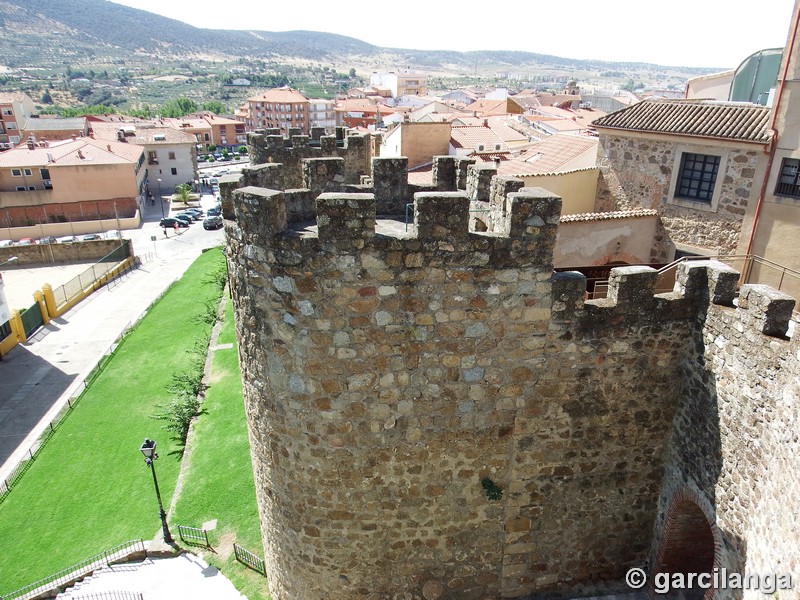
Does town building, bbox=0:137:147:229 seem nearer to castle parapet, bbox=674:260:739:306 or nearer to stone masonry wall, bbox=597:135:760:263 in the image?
stone masonry wall, bbox=597:135:760:263

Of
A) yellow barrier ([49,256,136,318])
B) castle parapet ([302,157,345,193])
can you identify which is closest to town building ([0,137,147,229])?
yellow barrier ([49,256,136,318])

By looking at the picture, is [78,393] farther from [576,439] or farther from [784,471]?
[784,471]

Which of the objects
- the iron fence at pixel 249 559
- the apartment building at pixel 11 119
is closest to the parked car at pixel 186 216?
the apartment building at pixel 11 119

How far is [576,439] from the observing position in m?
7.99

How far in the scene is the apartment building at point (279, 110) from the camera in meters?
93.4

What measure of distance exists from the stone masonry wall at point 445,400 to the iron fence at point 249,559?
1458 millimetres

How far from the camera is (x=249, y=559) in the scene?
10.4m

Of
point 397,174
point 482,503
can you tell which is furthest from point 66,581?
point 397,174

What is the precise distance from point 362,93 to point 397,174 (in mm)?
118954

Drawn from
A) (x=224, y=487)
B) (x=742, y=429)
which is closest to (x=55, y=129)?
(x=224, y=487)

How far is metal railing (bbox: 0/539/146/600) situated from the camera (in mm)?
10891

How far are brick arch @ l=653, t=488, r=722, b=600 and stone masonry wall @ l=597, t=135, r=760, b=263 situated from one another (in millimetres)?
7409

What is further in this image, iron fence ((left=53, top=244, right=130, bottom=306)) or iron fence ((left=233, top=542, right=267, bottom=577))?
iron fence ((left=53, top=244, right=130, bottom=306))

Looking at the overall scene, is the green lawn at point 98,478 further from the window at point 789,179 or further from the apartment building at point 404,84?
the apartment building at point 404,84
